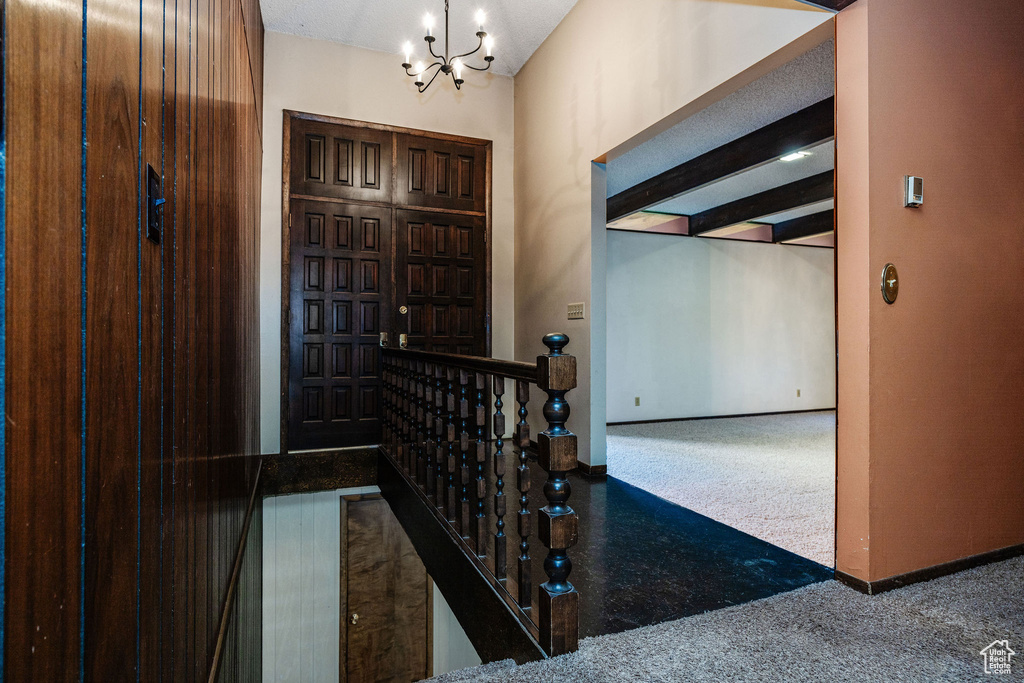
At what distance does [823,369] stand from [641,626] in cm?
757

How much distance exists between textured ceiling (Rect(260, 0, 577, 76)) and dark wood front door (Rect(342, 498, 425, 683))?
391 centimetres

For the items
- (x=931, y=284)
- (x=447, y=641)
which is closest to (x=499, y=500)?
(x=931, y=284)

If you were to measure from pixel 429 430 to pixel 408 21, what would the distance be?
11.0 ft

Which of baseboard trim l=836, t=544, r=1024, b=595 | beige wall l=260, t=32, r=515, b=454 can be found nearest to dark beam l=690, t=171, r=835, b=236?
beige wall l=260, t=32, r=515, b=454

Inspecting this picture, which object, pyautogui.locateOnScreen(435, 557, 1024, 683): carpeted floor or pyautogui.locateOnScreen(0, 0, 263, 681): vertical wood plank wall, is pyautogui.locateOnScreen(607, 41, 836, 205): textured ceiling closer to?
pyautogui.locateOnScreen(435, 557, 1024, 683): carpeted floor

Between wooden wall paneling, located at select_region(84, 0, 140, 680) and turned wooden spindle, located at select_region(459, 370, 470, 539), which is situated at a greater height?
wooden wall paneling, located at select_region(84, 0, 140, 680)

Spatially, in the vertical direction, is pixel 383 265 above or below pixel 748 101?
below

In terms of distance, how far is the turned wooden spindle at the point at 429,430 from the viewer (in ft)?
9.52

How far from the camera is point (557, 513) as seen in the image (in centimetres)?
170

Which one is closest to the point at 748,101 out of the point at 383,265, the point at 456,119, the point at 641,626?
the point at 456,119

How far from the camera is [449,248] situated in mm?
5066

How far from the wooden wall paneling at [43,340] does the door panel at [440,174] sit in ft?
14.4

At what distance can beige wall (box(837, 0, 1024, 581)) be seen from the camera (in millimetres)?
2078

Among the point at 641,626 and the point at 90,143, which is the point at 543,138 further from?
the point at 90,143
